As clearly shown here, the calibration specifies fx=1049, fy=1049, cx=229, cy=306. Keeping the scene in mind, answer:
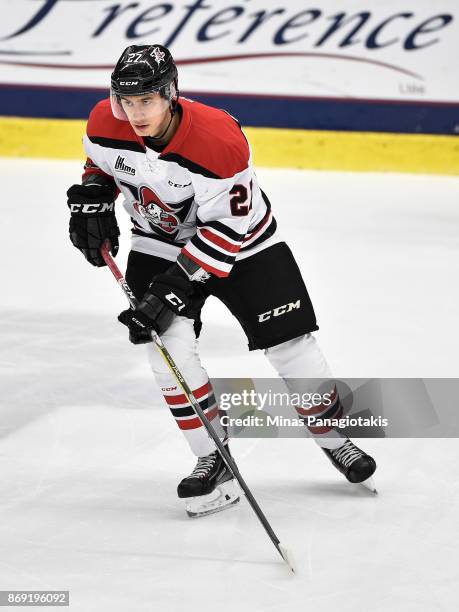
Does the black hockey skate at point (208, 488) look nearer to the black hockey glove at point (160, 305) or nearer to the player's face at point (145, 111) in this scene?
the black hockey glove at point (160, 305)

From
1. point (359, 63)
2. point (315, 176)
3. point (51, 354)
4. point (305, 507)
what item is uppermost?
point (305, 507)

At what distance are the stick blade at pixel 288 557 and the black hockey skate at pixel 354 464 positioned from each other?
16.6 inches

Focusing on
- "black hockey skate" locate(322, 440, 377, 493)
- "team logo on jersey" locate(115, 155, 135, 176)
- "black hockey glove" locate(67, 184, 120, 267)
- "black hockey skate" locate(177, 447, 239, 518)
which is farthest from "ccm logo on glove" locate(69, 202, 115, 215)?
"black hockey skate" locate(322, 440, 377, 493)

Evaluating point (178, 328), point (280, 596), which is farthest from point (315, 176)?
point (280, 596)

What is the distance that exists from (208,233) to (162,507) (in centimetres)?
62

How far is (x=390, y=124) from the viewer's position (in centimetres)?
666

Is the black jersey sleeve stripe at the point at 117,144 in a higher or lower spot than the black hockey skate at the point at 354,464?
higher

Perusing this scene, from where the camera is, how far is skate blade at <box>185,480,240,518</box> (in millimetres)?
2273

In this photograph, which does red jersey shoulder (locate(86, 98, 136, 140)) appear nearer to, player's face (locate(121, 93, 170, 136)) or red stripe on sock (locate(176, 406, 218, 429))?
player's face (locate(121, 93, 170, 136))

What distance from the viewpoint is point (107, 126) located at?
91.3 inches

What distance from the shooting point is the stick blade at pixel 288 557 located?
1.99m

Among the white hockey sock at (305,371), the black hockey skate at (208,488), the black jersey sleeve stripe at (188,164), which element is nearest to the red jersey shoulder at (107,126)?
the black jersey sleeve stripe at (188,164)

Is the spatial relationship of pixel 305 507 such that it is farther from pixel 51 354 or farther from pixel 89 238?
pixel 51 354

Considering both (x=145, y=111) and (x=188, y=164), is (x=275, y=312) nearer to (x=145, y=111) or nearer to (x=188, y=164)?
(x=188, y=164)
